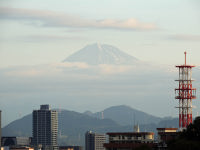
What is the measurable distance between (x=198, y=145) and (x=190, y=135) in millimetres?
33834

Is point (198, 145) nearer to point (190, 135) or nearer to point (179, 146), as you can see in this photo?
point (179, 146)

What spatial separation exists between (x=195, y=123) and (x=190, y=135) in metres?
5.20

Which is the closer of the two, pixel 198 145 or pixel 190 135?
pixel 198 145

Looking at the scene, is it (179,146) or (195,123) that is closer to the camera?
(179,146)

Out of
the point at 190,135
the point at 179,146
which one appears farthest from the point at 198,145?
the point at 190,135

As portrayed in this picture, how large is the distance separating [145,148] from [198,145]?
429 inches

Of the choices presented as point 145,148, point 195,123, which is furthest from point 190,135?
point 145,148

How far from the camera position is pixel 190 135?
7293 inches

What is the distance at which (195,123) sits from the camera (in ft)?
622

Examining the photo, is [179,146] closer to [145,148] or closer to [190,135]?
[145,148]

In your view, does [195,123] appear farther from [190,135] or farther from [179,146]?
[179,146]

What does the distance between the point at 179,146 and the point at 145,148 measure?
7.73 m

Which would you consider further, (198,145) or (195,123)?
(195,123)

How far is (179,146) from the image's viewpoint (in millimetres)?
151750
